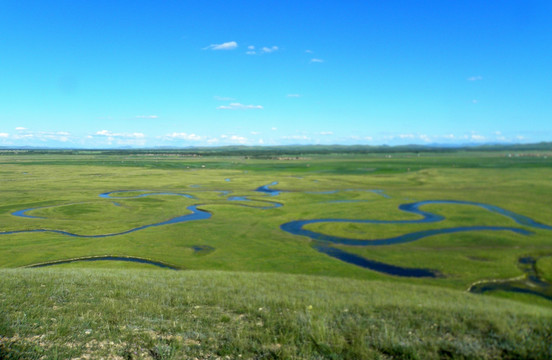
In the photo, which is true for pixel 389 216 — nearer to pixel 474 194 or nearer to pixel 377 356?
pixel 474 194

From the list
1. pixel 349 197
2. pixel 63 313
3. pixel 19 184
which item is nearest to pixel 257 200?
pixel 349 197

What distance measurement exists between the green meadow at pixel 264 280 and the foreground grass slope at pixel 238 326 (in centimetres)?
6

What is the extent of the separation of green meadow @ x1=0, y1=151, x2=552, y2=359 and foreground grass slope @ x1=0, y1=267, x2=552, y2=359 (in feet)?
0.19

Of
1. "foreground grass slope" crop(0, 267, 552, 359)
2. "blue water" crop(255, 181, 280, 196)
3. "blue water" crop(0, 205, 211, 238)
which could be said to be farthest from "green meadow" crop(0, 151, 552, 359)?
"blue water" crop(255, 181, 280, 196)

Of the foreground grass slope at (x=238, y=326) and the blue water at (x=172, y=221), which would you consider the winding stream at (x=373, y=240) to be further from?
the foreground grass slope at (x=238, y=326)

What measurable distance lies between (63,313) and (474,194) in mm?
63703

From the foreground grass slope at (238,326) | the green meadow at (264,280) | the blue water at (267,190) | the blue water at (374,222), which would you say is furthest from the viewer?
the blue water at (267,190)

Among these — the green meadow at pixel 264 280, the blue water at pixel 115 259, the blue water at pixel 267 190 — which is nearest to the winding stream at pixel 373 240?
the blue water at pixel 115 259

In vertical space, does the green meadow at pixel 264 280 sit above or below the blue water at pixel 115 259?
above

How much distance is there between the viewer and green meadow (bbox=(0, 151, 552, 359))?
823 centimetres

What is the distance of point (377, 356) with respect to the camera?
296 inches

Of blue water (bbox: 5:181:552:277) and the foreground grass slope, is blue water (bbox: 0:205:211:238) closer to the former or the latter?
blue water (bbox: 5:181:552:277)

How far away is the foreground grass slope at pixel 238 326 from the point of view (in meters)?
7.76

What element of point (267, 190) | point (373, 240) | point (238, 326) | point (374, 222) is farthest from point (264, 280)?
point (267, 190)
